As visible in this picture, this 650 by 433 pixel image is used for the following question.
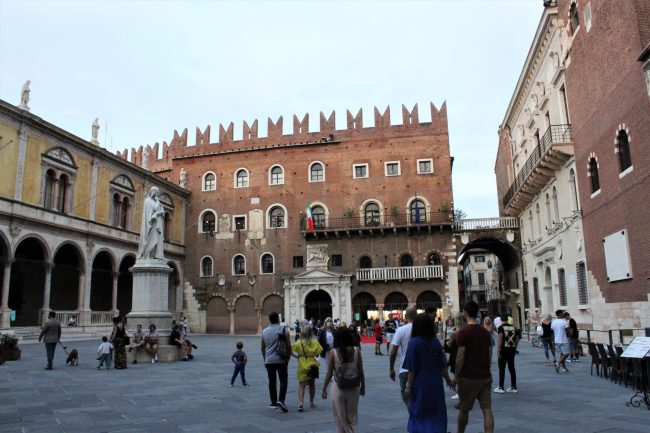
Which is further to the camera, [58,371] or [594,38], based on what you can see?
[594,38]

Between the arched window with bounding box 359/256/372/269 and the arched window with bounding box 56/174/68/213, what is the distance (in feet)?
55.0

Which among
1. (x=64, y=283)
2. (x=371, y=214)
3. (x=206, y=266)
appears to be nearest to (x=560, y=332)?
(x=371, y=214)

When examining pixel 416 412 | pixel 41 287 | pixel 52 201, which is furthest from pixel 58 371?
pixel 41 287

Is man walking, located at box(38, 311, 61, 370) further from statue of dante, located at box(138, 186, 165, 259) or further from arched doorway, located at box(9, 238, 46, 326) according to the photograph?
arched doorway, located at box(9, 238, 46, 326)

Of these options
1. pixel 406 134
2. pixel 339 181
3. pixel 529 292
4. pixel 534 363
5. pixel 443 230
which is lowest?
pixel 534 363

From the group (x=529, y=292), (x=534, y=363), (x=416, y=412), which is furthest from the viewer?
(x=529, y=292)

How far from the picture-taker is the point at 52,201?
Result: 24.6m

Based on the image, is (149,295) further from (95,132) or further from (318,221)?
(318,221)

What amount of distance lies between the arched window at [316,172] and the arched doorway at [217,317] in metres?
9.91

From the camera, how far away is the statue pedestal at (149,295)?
14.6 m

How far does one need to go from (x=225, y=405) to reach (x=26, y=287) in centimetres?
2367

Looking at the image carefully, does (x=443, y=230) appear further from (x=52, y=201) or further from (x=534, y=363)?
(x=52, y=201)

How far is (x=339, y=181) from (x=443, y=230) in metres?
7.31

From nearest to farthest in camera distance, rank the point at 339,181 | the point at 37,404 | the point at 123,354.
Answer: the point at 37,404 → the point at 123,354 → the point at 339,181
